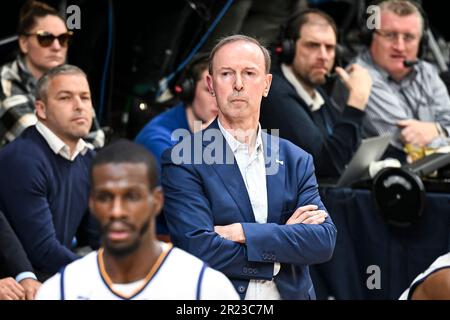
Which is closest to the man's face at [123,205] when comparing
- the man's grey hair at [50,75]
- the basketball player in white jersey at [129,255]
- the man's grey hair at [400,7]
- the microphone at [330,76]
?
the basketball player in white jersey at [129,255]

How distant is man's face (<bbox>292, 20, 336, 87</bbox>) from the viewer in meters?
2.90

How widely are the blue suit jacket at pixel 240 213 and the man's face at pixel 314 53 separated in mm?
809

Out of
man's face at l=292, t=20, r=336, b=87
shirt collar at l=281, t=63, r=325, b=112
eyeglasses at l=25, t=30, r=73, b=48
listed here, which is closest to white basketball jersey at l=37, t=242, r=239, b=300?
shirt collar at l=281, t=63, r=325, b=112

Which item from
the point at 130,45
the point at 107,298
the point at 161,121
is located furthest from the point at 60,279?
the point at 130,45

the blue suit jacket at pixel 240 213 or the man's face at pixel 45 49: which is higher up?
the man's face at pixel 45 49

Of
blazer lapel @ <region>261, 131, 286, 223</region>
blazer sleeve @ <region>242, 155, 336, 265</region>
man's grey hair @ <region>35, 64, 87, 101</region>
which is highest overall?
man's grey hair @ <region>35, 64, 87, 101</region>

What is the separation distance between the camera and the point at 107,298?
1.64m

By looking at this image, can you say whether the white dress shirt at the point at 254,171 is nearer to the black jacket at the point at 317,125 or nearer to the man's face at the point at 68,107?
the black jacket at the point at 317,125

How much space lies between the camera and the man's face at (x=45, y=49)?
11.0 ft

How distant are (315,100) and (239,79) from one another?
0.87 m

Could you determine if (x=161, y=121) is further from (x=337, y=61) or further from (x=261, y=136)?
(x=261, y=136)

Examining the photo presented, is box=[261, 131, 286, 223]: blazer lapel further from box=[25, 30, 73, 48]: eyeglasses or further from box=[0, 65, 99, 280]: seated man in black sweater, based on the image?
box=[25, 30, 73, 48]: eyeglasses

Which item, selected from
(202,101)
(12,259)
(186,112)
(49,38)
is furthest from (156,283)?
(49,38)
